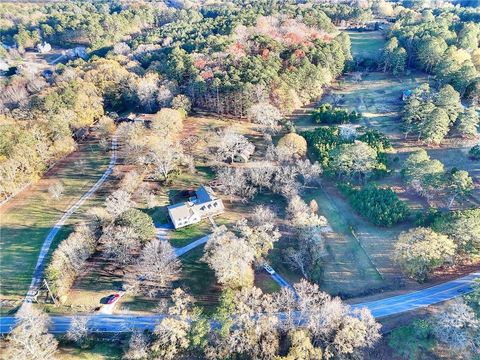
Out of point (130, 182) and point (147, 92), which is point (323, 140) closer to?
point (130, 182)

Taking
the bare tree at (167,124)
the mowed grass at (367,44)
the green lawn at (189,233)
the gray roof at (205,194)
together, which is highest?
the mowed grass at (367,44)

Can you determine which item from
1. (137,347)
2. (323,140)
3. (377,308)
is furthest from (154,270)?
(323,140)

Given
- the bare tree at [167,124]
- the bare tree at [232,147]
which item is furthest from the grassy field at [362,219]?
the bare tree at [167,124]

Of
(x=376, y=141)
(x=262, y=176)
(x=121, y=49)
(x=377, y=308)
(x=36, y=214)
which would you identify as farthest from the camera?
(x=121, y=49)

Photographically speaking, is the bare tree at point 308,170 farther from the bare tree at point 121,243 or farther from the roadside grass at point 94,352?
the roadside grass at point 94,352

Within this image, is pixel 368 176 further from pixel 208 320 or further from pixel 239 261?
pixel 208 320

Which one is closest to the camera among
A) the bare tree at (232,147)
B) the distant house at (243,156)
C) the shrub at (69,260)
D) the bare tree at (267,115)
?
the shrub at (69,260)
